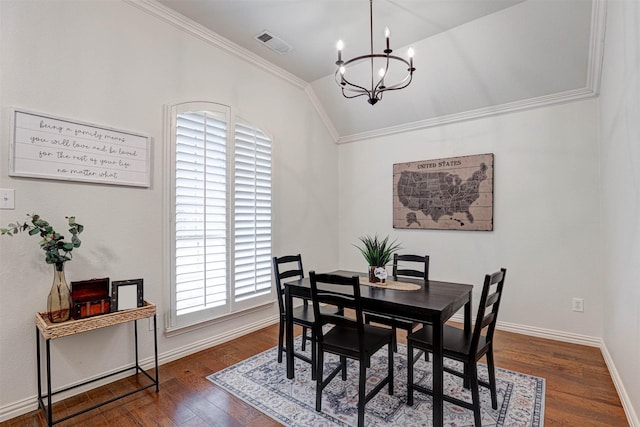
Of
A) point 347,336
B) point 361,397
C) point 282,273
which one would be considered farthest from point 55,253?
point 361,397

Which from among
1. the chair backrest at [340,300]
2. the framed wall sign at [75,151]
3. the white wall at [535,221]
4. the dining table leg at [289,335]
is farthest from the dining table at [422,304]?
the framed wall sign at [75,151]

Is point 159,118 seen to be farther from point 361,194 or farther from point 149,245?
point 361,194

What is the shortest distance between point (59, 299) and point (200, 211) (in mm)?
1247

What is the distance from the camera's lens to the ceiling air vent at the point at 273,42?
10.6 ft

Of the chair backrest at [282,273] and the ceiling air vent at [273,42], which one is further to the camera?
the ceiling air vent at [273,42]

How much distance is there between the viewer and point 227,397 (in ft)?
7.66

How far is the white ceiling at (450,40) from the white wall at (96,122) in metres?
0.47

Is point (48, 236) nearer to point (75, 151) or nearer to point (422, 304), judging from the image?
point (75, 151)

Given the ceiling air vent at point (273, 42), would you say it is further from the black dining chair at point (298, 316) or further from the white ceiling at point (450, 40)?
the black dining chair at point (298, 316)

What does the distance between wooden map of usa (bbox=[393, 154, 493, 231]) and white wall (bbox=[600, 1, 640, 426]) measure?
107cm

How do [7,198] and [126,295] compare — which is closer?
[7,198]

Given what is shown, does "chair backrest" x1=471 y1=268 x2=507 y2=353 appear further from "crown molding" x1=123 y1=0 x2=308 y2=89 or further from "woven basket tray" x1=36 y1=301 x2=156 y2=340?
"crown molding" x1=123 y1=0 x2=308 y2=89

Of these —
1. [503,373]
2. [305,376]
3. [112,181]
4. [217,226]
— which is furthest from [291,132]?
[503,373]

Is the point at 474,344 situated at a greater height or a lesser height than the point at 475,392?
greater
